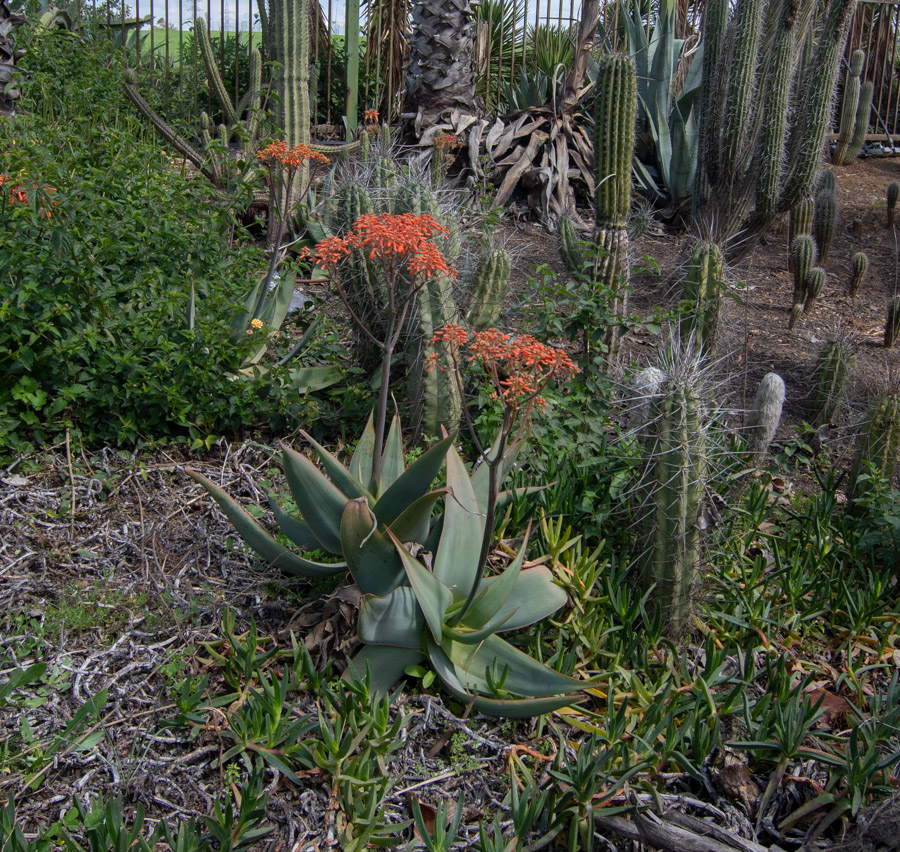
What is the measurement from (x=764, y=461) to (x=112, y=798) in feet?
10.8

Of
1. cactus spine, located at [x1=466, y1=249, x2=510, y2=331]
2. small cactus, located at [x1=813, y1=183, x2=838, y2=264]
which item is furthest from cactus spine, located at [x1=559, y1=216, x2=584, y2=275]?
small cactus, located at [x1=813, y1=183, x2=838, y2=264]

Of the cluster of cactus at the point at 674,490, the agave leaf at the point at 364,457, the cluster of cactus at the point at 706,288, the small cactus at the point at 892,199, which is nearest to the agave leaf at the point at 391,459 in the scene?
the agave leaf at the point at 364,457

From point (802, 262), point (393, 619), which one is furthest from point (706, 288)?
point (393, 619)

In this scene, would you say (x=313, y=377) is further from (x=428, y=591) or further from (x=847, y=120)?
(x=847, y=120)

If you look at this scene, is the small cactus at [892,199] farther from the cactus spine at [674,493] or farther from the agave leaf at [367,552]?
the agave leaf at [367,552]

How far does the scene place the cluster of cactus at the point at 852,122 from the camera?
34.2 feet

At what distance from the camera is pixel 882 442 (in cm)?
361

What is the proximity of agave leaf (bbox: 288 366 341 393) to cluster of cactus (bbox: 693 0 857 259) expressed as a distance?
12.3ft

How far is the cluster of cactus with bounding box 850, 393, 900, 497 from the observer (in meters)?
3.58

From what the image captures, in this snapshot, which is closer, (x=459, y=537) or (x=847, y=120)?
(x=459, y=537)

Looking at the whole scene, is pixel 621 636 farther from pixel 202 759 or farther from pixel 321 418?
pixel 321 418

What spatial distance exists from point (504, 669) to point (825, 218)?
19.3 ft

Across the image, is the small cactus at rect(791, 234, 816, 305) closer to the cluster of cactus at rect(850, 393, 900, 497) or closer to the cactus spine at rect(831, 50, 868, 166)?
the cluster of cactus at rect(850, 393, 900, 497)

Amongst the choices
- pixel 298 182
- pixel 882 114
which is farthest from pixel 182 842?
pixel 882 114
